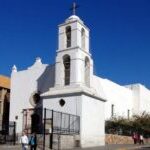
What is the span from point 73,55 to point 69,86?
291cm

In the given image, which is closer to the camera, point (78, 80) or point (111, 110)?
point (78, 80)

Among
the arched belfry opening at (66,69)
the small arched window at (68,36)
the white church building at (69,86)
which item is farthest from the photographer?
the small arched window at (68,36)

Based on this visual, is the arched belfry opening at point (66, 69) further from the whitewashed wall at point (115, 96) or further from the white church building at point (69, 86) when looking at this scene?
the whitewashed wall at point (115, 96)

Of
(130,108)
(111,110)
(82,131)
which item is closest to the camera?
(82,131)

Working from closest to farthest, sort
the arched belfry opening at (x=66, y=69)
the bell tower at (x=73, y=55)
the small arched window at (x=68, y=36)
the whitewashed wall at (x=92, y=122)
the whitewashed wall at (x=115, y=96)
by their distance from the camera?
the whitewashed wall at (x=92, y=122) < the bell tower at (x=73, y=55) < the arched belfry opening at (x=66, y=69) < the small arched window at (x=68, y=36) < the whitewashed wall at (x=115, y=96)

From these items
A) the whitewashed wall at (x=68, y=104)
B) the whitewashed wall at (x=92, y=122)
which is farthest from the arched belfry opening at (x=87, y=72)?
the whitewashed wall at (x=68, y=104)

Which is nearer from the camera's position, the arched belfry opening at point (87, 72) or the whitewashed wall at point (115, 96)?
the arched belfry opening at point (87, 72)

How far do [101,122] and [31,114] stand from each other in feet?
22.7

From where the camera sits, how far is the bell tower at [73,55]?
33969 mm

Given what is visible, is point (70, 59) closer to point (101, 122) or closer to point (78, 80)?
point (78, 80)

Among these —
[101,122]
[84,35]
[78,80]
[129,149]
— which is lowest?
[129,149]

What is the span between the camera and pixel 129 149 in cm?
2966

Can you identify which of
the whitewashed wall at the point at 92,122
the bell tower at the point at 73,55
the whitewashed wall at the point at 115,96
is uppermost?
the bell tower at the point at 73,55

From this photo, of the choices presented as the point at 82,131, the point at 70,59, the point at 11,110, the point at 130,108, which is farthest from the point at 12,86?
the point at 130,108
